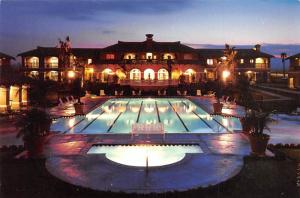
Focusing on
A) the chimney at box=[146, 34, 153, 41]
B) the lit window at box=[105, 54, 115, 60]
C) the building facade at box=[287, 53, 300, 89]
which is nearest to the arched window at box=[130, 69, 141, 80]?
the lit window at box=[105, 54, 115, 60]

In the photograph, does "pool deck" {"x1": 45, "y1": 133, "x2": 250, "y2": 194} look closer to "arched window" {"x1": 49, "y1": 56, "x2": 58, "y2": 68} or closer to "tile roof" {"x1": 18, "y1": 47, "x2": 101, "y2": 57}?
"arched window" {"x1": 49, "y1": 56, "x2": 58, "y2": 68}

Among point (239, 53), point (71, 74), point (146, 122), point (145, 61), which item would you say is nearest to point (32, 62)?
point (145, 61)

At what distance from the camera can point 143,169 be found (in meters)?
8.66

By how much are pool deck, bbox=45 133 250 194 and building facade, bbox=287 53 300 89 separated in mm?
34755

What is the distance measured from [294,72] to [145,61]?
63.2 feet

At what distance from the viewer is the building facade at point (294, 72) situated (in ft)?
147

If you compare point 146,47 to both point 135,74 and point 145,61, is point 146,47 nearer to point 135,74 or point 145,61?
point 145,61

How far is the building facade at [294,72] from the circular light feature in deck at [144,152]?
3475 cm

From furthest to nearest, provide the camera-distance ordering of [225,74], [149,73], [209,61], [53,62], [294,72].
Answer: [209,61] < [53,62] < [149,73] < [294,72] < [225,74]

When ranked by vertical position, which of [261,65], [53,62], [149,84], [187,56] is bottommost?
[149,84]

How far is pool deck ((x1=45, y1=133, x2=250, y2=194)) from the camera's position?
7607mm

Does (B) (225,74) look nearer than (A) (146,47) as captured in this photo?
Yes

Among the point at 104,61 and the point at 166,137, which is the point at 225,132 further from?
the point at 104,61

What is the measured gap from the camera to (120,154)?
10930mm
